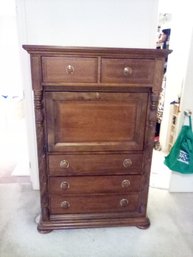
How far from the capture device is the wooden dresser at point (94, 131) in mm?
1399

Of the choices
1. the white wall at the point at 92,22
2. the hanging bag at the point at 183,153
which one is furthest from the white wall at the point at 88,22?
the hanging bag at the point at 183,153

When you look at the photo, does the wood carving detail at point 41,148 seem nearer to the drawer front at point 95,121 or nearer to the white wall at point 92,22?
the drawer front at point 95,121

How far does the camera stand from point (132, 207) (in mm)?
1797

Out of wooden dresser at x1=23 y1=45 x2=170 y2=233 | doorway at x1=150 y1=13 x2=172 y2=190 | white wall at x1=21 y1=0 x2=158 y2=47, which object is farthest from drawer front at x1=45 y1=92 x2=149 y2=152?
doorway at x1=150 y1=13 x2=172 y2=190

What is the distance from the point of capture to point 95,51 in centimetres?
136

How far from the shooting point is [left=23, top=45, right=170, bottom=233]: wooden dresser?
1.40 metres

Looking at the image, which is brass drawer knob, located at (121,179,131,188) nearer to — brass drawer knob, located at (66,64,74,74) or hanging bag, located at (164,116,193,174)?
hanging bag, located at (164,116,193,174)

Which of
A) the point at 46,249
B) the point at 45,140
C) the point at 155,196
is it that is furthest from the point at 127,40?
the point at 46,249

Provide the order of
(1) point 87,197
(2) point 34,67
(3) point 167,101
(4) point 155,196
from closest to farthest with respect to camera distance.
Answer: (2) point 34,67, (1) point 87,197, (4) point 155,196, (3) point 167,101

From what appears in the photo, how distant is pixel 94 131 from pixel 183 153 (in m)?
1.11

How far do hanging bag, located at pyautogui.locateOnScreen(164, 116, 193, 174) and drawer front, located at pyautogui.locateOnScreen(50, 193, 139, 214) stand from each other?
0.70 m

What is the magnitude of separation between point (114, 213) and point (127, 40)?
148cm

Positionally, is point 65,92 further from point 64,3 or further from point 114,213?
point 114,213

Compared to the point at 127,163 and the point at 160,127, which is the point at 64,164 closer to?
the point at 127,163
